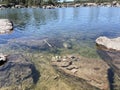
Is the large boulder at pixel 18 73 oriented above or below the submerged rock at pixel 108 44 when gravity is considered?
below

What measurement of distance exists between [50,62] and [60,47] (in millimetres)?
4080

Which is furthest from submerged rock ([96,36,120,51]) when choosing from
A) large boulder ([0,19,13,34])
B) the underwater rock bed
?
large boulder ([0,19,13,34])

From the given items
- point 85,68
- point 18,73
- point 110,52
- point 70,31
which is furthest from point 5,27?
point 85,68

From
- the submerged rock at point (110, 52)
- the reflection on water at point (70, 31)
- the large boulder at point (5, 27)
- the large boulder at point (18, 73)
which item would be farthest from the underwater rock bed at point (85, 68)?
the large boulder at point (5, 27)

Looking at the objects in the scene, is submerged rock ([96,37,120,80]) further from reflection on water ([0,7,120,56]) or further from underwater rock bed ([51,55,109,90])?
reflection on water ([0,7,120,56])

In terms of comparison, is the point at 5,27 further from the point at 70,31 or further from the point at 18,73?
the point at 18,73

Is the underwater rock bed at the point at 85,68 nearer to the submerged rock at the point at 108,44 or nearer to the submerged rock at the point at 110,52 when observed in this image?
the submerged rock at the point at 110,52

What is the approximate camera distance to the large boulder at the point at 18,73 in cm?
1076

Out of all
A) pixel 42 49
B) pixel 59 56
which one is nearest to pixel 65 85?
pixel 59 56

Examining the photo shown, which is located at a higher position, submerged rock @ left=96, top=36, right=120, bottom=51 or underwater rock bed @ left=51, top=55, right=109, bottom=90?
submerged rock @ left=96, top=36, right=120, bottom=51

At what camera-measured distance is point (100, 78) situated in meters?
10.9

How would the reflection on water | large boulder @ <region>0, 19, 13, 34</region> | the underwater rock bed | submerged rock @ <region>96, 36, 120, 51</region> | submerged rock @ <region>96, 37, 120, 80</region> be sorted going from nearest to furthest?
the underwater rock bed < submerged rock @ <region>96, 37, 120, 80</region> < submerged rock @ <region>96, 36, 120, 51</region> < the reflection on water < large boulder @ <region>0, 19, 13, 34</region>

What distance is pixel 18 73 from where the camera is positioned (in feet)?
38.9

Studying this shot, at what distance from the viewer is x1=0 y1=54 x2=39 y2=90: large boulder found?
10758mm
